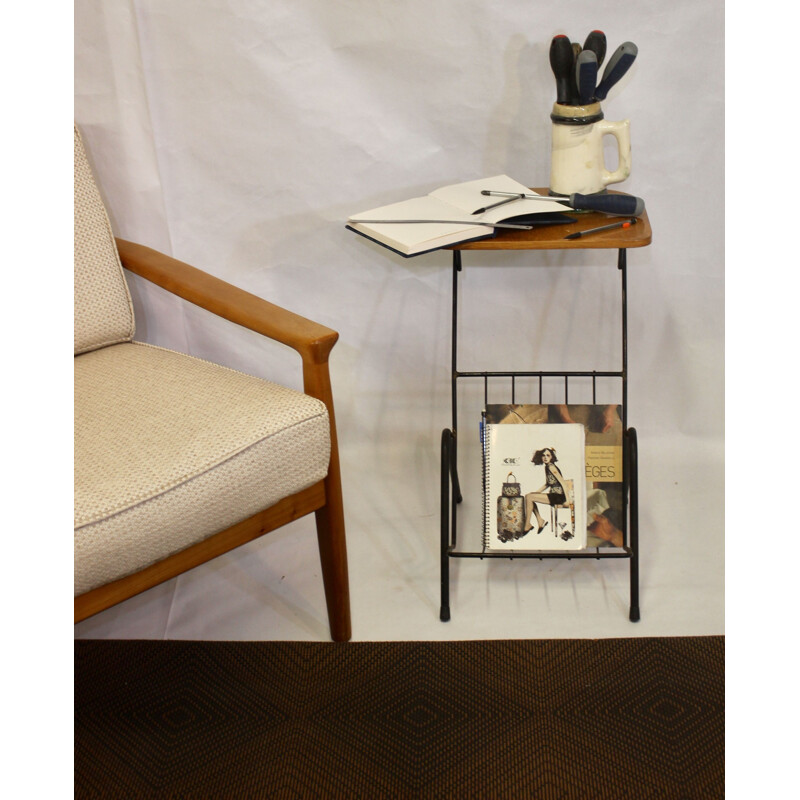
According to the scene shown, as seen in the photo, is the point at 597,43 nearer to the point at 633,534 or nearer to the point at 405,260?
the point at 405,260

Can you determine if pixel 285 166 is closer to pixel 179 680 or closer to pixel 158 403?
pixel 158 403

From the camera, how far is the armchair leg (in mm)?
1350

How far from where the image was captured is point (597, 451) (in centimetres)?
152

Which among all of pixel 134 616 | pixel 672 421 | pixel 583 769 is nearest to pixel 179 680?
pixel 134 616

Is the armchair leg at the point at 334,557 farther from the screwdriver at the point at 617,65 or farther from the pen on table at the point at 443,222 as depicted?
the screwdriver at the point at 617,65

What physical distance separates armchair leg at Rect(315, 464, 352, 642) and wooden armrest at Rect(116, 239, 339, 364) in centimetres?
21

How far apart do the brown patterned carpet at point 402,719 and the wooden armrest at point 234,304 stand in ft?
1.72

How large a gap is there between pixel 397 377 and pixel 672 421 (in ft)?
1.90

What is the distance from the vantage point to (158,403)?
125cm

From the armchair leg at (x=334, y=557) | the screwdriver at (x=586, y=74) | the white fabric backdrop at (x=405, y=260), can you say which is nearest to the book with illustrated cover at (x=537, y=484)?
the white fabric backdrop at (x=405, y=260)

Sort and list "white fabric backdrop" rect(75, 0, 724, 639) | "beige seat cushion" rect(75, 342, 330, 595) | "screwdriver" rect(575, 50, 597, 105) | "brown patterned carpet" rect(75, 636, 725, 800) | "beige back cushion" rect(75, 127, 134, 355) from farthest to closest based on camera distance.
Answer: "white fabric backdrop" rect(75, 0, 724, 639) → "beige back cushion" rect(75, 127, 134, 355) → "screwdriver" rect(575, 50, 597, 105) → "brown patterned carpet" rect(75, 636, 725, 800) → "beige seat cushion" rect(75, 342, 330, 595)


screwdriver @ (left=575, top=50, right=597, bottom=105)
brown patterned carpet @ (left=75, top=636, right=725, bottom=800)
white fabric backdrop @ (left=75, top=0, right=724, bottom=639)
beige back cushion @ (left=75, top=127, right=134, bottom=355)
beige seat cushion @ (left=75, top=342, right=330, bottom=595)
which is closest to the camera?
beige seat cushion @ (left=75, top=342, right=330, bottom=595)

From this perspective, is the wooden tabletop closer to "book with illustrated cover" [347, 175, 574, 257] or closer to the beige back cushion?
"book with illustrated cover" [347, 175, 574, 257]

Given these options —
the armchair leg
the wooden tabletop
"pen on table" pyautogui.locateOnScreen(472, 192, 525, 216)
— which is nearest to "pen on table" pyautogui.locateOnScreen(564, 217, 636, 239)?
the wooden tabletop
